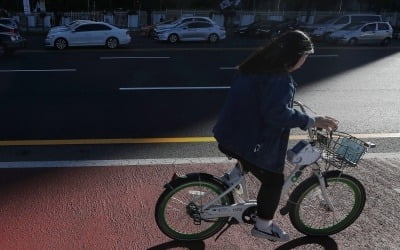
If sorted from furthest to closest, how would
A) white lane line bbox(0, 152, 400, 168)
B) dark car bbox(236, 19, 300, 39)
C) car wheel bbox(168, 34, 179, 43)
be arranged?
1. dark car bbox(236, 19, 300, 39)
2. car wheel bbox(168, 34, 179, 43)
3. white lane line bbox(0, 152, 400, 168)

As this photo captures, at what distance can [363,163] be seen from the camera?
519 cm

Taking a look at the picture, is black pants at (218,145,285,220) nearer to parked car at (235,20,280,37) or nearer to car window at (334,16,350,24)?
car window at (334,16,350,24)

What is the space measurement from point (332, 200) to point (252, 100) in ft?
4.36

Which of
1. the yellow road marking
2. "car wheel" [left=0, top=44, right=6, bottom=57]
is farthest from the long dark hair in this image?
"car wheel" [left=0, top=44, right=6, bottom=57]

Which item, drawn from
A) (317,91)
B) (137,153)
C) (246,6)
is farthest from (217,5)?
(137,153)

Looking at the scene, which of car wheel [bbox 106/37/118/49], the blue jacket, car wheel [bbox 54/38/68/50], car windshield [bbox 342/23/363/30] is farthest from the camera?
car windshield [bbox 342/23/363/30]

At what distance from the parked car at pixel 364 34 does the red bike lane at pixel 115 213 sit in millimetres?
18639

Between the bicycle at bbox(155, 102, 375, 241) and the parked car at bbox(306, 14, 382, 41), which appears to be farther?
the parked car at bbox(306, 14, 382, 41)

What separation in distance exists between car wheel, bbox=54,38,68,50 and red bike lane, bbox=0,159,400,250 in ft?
Result: 48.4

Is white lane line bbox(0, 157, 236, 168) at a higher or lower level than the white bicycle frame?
lower

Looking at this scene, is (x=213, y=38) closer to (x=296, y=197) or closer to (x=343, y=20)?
(x=343, y=20)

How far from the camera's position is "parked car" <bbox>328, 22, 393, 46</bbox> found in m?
22.2

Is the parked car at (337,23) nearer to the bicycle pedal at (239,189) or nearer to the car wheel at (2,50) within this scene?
the car wheel at (2,50)

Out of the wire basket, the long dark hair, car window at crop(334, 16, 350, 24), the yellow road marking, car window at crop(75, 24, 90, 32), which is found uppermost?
the long dark hair
